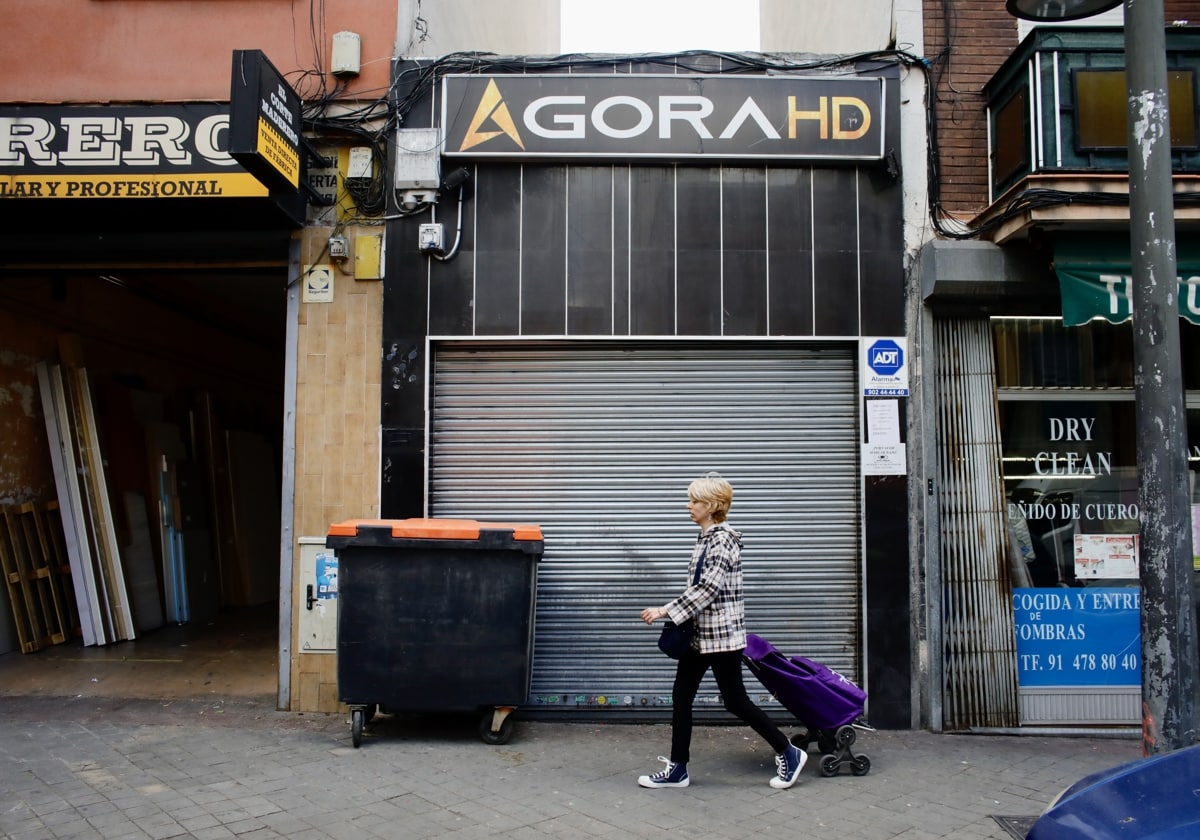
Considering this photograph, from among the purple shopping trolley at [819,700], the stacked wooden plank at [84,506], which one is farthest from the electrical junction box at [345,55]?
the purple shopping trolley at [819,700]

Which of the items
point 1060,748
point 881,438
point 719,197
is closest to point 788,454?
point 881,438

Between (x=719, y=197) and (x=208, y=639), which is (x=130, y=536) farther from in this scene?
(x=719, y=197)

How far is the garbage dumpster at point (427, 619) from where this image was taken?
18.7 feet

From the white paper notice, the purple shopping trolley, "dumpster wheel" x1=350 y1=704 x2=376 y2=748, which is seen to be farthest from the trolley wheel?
"dumpster wheel" x1=350 y1=704 x2=376 y2=748

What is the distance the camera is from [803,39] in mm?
10445

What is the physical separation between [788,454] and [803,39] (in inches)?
240

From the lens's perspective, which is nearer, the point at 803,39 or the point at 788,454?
the point at 788,454

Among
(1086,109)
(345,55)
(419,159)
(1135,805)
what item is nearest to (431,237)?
(419,159)

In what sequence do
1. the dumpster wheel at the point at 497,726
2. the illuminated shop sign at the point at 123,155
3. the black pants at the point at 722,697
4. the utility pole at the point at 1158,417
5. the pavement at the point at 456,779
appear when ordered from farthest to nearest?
1. the illuminated shop sign at the point at 123,155
2. the dumpster wheel at the point at 497,726
3. the black pants at the point at 722,697
4. the pavement at the point at 456,779
5. the utility pole at the point at 1158,417

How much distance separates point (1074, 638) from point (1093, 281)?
2.64 m

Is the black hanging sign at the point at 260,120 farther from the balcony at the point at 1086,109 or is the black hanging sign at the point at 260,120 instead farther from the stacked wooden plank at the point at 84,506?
the balcony at the point at 1086,109

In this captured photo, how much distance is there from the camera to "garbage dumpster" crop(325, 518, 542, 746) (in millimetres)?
5711

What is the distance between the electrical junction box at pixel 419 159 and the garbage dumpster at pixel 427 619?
2.60 m

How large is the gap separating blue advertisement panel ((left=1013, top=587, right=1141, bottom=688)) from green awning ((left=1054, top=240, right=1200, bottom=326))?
209cm
